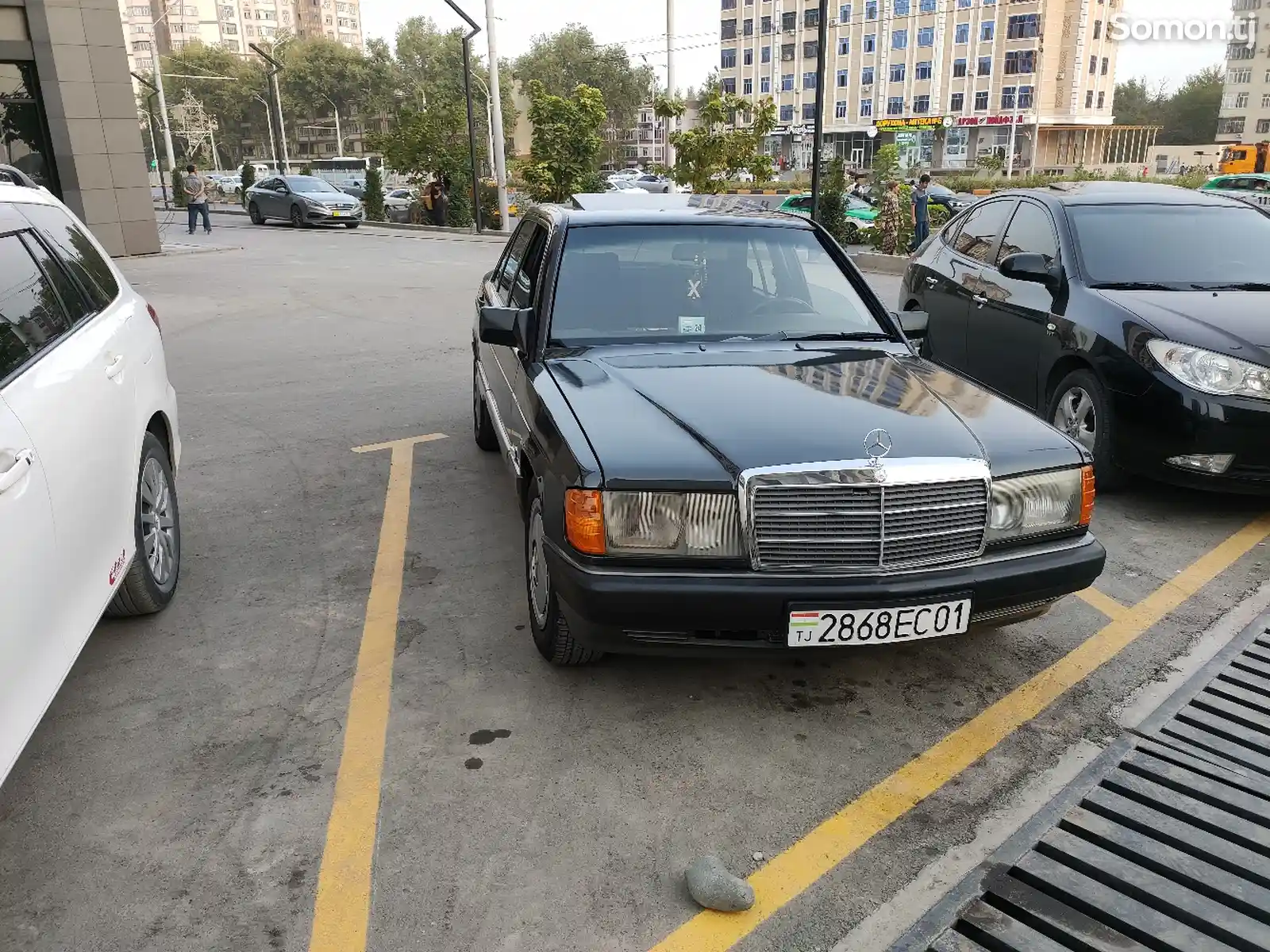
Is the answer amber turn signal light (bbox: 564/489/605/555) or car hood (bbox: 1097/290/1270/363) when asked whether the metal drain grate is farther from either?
car hood (bbox: 1097/290/1270/363)

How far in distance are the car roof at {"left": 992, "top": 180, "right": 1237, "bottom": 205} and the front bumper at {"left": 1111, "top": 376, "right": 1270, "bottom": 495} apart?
1694 mm

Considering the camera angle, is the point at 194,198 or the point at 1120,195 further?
the point at 194,198

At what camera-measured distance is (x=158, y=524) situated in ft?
14.3

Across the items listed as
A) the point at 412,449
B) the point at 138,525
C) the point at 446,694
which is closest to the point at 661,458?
the point at 446,694

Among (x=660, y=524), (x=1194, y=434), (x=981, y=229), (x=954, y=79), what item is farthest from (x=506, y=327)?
(x=954, y=79)

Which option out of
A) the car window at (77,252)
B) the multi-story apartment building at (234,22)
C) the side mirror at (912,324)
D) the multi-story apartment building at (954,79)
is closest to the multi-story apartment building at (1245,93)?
the multi-story apartment building at (954,79)

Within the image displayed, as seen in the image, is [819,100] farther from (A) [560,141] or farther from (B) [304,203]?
(B) [304,203]

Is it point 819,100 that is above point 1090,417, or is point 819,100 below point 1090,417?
above

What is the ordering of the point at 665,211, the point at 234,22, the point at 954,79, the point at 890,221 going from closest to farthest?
Result: the point at 665,211
the point at 890,221
the point at 954,79
the point at 234,22

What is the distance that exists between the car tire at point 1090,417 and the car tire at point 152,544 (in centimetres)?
453

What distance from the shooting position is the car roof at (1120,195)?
21.2 feet

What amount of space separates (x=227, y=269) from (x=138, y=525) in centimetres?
1611

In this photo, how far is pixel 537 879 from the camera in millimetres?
2734

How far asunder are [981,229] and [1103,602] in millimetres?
3671
